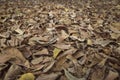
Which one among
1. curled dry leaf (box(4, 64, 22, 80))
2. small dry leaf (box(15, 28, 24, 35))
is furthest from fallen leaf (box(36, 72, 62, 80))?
small dry leaf (box(15, 28, 24, 35))

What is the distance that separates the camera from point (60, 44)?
4.43 ft

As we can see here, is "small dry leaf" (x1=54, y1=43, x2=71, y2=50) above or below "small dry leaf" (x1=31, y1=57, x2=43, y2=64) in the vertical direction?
above

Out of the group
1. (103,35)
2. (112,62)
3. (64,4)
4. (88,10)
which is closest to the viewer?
(112,62)

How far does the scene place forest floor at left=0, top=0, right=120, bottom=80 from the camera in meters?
1.06

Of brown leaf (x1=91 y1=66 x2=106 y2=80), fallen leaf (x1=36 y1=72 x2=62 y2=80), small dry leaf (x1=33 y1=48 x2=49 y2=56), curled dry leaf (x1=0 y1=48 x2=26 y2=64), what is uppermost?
curled dry leaf (x1=0 y1=48 x2=26 y2=64)

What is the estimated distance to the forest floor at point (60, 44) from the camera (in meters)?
1.06

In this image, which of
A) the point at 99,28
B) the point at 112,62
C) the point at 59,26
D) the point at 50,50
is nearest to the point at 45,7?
the point at 59,26

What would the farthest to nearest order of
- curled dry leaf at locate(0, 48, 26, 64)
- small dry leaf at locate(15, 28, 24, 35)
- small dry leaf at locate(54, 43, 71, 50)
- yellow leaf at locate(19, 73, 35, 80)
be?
small dry leaf at locate(15, 28, 24, 35) → small dry leaf at locate(54, 43, 71, 50) → curled dry leaf at locate(0, 48, 26, 64) → yellow leaf at locate(19, 73, 35, 80)

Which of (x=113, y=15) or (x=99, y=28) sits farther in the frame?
(x=113, y=15)

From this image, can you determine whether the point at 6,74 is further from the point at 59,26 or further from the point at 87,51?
Result: the point at 59,26

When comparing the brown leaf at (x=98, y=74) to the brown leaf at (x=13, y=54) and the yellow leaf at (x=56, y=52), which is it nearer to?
the yellow leaf at (x=56, y=52)

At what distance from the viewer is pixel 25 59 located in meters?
1.17

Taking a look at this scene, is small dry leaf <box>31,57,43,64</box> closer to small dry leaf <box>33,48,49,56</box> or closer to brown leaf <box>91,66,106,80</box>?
small dry leaf <box>33,48,49,56</box>

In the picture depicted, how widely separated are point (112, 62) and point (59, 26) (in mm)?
705
